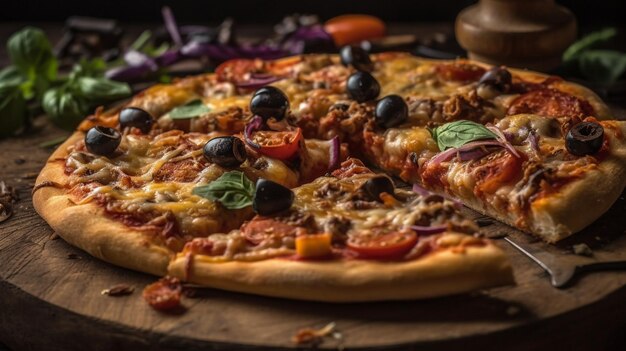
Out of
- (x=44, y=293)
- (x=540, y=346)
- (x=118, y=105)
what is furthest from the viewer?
(x=118, y=105)

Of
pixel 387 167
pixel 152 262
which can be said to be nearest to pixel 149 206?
pixel 152 262

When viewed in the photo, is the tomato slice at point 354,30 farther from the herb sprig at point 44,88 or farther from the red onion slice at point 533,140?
the red onion slice at point 533,140

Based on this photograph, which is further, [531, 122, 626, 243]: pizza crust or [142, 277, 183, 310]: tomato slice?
[531, 122, 626, 243]: pizza crust

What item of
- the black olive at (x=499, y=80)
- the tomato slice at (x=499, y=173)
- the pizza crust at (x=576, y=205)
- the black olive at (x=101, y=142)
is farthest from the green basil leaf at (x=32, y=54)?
the pizza crust at (x=576, y=205)

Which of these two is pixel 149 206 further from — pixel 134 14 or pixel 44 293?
pixel 134 14

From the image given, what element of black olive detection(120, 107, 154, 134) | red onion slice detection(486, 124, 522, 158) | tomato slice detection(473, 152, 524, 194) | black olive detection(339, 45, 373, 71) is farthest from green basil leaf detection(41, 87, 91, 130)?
tomato slice detection(473, 152, 524, 194)

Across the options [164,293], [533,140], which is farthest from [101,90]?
[533,140]

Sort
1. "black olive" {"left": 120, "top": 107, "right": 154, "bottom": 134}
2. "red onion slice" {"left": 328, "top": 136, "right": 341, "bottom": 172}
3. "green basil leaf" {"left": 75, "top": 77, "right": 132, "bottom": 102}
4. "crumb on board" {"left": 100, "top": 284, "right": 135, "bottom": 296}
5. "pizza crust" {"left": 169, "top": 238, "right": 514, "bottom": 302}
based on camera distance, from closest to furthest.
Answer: "pizza crust" {"left": 169, "top": 238, "right": 514, "bottom": 302}, "crumb on board" {"left": 100, "top": 284, "right": 135, "bottom": 296}, "red onion slice" {"left": 328, "top": 136, "right": 341, "bottom": 172}, "black olive" {"left": 120, "top": 107, "right": 154, "bottom": 134}, "green basil leaf" {"left": 75, "top": 77, "right": 132, "bottom": 102}

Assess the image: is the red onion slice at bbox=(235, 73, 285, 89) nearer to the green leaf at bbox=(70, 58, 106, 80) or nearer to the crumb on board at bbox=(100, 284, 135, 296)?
the green leaf at bbox=(70, 58, 106, 80)
